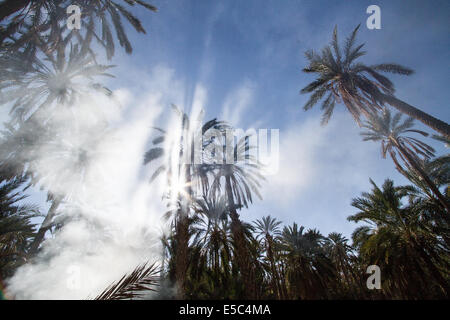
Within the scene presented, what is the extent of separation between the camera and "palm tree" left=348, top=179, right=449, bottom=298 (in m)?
11.3

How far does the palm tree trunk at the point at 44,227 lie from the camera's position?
13.1 meters

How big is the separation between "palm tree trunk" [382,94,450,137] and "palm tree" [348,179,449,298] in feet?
19.4

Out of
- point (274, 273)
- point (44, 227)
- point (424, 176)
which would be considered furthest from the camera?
point (44, 227)

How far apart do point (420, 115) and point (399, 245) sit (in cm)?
835

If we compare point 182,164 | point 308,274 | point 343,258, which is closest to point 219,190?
point 182,164

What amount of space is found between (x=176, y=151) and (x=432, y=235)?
1796cm

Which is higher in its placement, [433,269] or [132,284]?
[132,284]

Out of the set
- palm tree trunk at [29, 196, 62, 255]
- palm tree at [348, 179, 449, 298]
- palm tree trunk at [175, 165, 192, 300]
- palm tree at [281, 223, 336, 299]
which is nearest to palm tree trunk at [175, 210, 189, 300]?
palm tree trunk at [175, 165, 192, 300]

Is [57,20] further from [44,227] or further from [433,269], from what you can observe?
[433,269]

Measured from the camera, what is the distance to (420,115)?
33.0ft

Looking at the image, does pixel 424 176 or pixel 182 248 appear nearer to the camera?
pixel 182 248

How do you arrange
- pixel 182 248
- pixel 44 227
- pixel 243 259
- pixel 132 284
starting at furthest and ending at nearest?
pixel 44 227 < pixel 243 259 < pixel 182 248 < pixel 132 284

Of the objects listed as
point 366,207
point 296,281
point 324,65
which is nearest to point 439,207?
point 366,207

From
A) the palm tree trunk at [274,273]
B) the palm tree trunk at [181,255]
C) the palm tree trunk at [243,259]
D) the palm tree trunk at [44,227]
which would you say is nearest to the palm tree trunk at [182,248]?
the palm tree trunk at [181,255]
